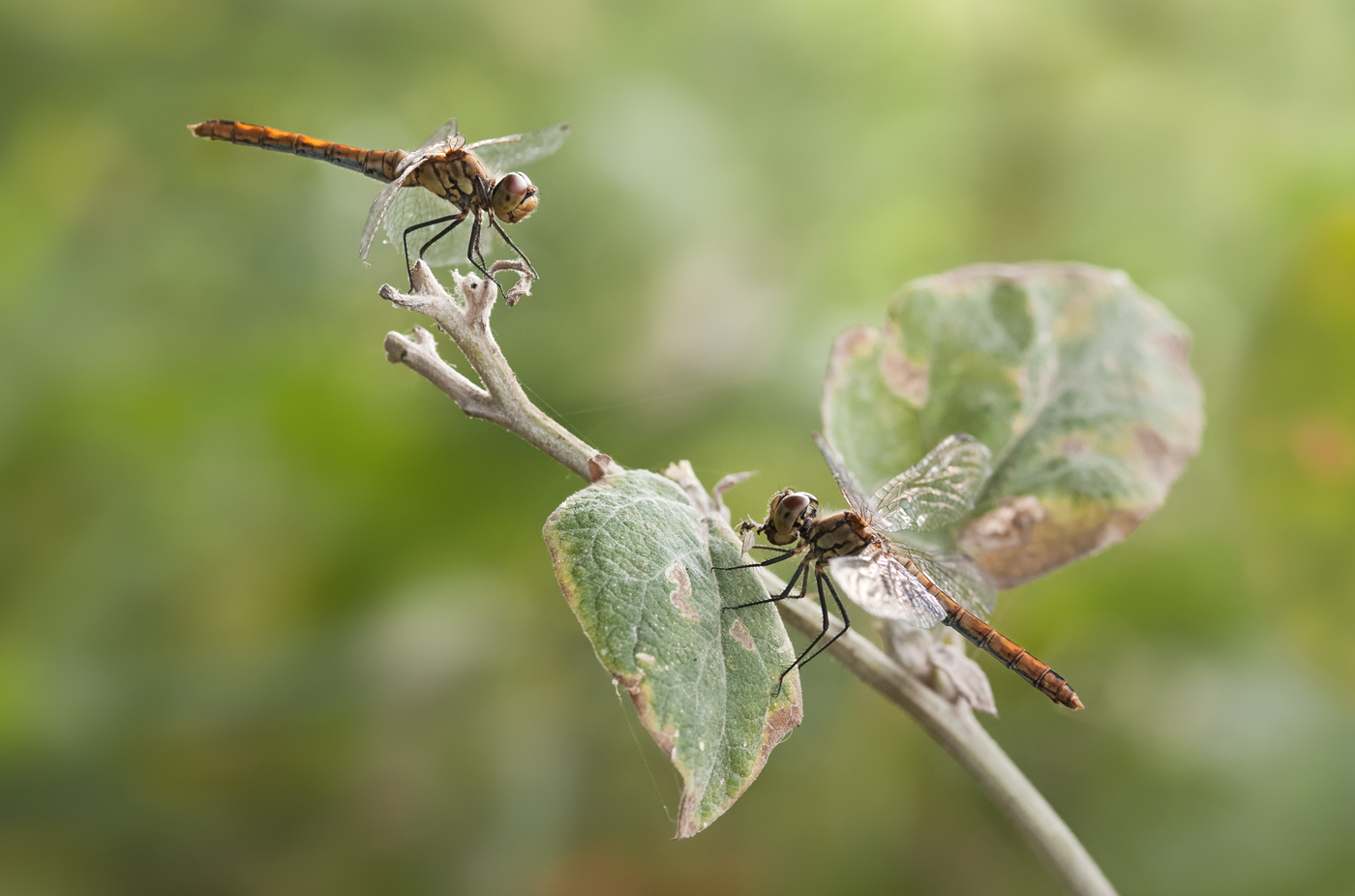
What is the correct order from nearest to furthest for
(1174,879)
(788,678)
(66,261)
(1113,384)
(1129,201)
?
(788,678) < (1113,384) < (1174,879) < (66,261) < (1129,201)

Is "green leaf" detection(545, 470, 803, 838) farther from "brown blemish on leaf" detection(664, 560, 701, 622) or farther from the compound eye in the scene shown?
the compound eye

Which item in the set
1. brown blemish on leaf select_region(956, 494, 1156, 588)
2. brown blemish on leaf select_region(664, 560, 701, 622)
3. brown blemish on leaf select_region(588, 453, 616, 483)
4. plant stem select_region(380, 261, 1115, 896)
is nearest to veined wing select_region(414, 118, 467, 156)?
plant stem select_region(380, 261, 1115, 896)

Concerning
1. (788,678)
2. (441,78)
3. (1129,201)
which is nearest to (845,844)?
(788,678)

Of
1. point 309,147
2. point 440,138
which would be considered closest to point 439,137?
point 440,138

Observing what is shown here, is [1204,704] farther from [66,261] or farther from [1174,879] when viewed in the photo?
[66,261]

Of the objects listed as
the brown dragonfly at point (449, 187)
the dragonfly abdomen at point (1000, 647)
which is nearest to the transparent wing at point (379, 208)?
the brown dragonfly at point (449, 187)

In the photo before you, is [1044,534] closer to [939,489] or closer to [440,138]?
[939,489]

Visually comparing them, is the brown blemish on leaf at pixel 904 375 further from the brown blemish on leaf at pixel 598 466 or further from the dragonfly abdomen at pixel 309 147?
the dragonfly abdomen at pixel 309 147
